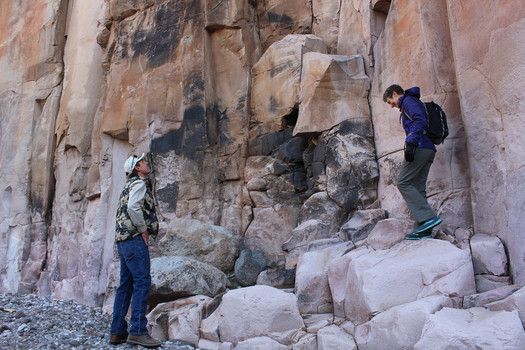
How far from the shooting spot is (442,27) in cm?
516

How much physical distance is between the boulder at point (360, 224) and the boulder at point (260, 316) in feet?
3.85

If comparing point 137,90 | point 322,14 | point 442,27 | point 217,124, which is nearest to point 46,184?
point 137,90

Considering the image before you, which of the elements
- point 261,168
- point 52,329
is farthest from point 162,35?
point 52,329

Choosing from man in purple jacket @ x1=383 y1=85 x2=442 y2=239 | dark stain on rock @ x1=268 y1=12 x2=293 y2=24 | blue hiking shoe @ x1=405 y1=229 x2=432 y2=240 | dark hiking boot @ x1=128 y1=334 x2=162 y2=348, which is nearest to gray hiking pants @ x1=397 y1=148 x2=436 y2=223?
man in purple jacket @ x1=383 y1=85 x2=442 y2=239

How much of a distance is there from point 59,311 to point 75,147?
4.69m

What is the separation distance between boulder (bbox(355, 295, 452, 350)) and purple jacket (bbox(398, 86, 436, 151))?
1.42 meters

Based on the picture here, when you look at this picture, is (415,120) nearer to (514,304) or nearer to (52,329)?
(514,304)

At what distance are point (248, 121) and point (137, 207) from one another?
370 cm

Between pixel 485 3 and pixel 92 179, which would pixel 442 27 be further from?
pixel 92 179

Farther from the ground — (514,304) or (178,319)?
(514,304)

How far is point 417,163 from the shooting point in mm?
4227

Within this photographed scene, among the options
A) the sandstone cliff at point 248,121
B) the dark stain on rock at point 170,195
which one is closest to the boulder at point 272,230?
the sandstone cliff at point 248,121

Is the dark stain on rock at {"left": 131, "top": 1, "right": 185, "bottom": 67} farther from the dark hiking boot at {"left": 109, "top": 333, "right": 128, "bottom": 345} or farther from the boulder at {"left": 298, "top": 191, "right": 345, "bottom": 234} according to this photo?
the dark hiking boot at {"left": 109, "top": 333, "right": 128, "bottom": 345}

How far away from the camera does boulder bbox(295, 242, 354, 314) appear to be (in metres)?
4.36
